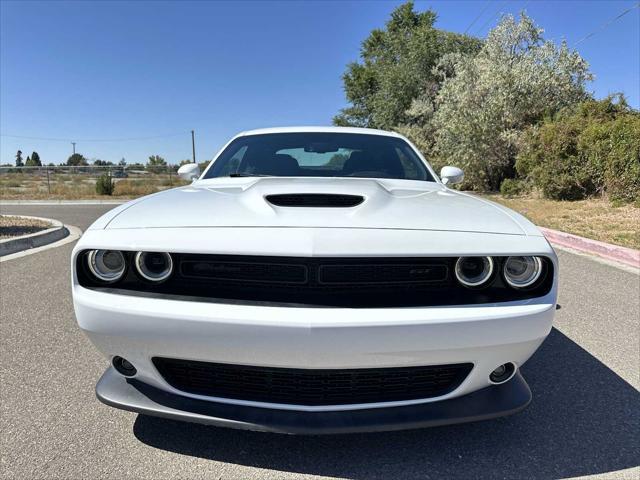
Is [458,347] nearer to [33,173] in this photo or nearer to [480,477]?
[480,477]

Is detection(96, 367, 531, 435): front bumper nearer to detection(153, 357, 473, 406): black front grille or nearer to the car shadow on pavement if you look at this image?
detection(153, 357, 473, 406): black front grille

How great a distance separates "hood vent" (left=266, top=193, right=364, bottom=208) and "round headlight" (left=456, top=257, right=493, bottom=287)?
0.51 meters

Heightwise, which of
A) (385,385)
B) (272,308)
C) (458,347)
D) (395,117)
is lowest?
(385,385)

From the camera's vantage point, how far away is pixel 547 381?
8.32ft

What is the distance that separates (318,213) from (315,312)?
1.34 ft

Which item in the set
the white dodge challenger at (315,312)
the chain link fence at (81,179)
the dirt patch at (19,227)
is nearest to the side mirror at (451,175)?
the white dodge challenger at (315,312)

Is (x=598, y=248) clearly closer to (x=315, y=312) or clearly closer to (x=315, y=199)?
(x=315, y=199)

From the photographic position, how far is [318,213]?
1732 millimetres

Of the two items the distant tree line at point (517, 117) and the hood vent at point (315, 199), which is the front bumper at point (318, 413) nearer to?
the hood vent at point (315, 199)

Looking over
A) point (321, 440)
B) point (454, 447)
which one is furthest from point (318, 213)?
point (454, 447)

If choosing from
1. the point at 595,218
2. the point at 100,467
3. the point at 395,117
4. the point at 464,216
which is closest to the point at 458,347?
the point at 464,216

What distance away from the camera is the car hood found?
168cm

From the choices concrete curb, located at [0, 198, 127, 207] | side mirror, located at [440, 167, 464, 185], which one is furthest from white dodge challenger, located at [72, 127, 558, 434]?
concrete curb, located at [0, 198, 127, 207]

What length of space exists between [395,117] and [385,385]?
25.8 m
